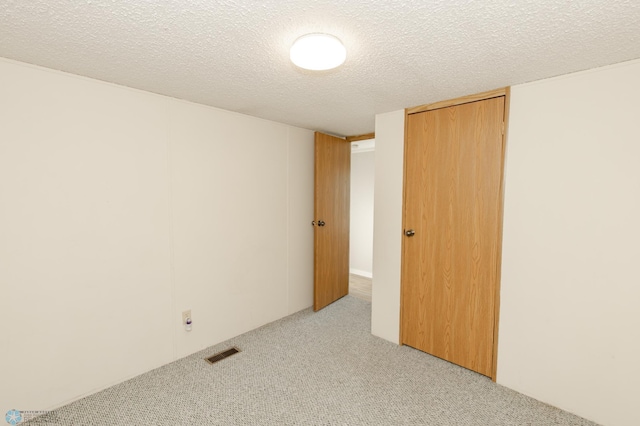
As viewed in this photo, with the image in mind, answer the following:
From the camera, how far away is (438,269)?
2.50 m

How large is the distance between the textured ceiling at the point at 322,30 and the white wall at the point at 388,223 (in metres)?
0.60

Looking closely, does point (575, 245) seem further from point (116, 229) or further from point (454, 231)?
point (116, 229)

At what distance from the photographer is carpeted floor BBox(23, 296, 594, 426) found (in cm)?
182

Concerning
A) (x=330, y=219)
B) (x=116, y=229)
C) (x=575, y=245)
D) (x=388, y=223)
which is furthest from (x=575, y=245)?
(x=116, y=229)

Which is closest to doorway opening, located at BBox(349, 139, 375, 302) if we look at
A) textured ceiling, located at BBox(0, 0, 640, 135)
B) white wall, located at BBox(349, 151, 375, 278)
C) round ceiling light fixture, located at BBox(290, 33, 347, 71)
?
white wall, located at BBox(349, 151, 375, 278)

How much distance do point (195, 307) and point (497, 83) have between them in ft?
9.61

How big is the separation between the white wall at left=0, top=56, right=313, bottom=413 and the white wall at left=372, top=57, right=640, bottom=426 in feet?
7.34

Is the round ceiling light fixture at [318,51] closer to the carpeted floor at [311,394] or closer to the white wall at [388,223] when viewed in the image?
the white wall at [388,223]

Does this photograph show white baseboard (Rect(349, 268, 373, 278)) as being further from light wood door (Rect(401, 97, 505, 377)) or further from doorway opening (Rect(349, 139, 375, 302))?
light wood door (Rect(401, 97, 505, 377))

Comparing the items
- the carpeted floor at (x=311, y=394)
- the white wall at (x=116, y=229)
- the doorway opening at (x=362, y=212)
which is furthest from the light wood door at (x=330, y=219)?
the doorway opening at (x=362, y=212)

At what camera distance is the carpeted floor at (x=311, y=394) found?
1.82 metres

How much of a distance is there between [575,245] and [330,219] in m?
2.35

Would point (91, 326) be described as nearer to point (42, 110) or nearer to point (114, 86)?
point (42, 110)

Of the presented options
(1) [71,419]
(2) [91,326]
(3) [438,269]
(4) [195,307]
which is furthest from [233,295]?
(3) [438,269]
